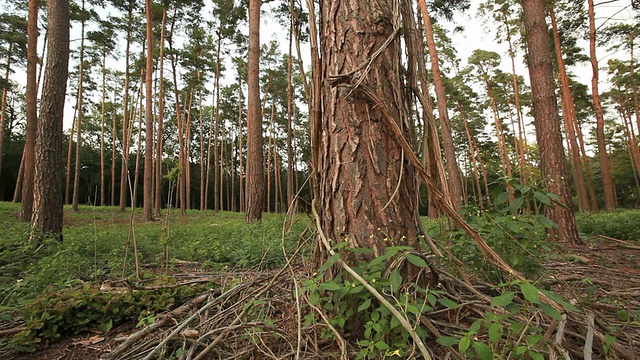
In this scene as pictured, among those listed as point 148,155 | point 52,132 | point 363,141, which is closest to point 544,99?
point 363,141

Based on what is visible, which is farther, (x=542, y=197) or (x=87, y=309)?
(x=87, y=309)

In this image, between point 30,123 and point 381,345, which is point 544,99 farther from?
point 30,123

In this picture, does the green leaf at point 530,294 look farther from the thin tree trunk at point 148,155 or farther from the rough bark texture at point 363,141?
the thin tree trunk at point 148,155

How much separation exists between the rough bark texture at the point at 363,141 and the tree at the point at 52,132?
15.6 feet

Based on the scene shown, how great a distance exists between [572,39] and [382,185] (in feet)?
50.1

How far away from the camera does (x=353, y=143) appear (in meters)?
1.26

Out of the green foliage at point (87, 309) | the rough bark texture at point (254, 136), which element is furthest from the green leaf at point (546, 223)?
the rough bark texture at point (254, 136)

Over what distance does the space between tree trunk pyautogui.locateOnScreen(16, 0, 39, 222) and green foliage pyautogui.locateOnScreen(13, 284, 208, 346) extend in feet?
25.0

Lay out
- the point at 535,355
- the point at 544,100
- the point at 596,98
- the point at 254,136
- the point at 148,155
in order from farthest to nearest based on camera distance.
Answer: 1. the point at 596,98
2. the point at 148,155
3. the point at 254,136
4. the point at 544,100
5. the point at 535,355

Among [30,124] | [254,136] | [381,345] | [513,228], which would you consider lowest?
[381,345]

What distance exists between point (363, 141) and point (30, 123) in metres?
10.8

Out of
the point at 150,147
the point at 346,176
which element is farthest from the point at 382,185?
the point at 150,147

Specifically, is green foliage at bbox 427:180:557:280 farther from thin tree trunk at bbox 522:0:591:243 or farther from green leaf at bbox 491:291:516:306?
thin tree trunk at bbox 522:0:591:243

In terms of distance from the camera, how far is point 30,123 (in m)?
8.18
